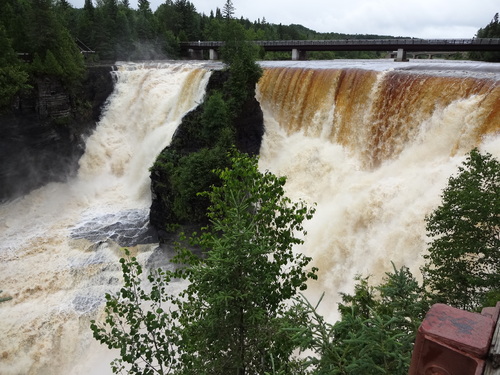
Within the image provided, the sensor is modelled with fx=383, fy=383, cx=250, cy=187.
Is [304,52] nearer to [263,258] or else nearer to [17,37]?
[17,37]

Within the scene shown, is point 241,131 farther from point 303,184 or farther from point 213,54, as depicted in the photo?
point 213,54

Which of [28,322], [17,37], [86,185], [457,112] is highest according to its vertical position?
[17,37]

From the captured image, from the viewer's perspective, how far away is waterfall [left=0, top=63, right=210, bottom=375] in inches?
568

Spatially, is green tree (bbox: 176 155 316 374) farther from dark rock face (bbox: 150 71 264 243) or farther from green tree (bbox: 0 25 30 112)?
green tree (bbox: 0 25 30 112)

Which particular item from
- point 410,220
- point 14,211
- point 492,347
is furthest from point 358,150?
point 14,211

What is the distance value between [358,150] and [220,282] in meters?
14.9

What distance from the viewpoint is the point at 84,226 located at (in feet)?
71.8

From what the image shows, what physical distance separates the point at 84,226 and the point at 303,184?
41.4ft

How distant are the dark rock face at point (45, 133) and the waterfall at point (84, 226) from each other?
2.84 ft

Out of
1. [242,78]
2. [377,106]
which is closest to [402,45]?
[242,78]

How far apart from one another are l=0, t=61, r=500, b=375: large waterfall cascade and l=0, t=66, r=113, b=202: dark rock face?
101cm

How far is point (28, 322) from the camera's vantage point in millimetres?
14953

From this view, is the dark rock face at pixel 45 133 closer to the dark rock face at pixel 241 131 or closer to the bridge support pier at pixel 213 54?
the dark rock face at pixel 241 131

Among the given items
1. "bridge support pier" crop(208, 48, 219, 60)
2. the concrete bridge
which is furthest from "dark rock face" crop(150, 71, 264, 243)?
"bridge support pier" crop(208, 48, 219, 60)
